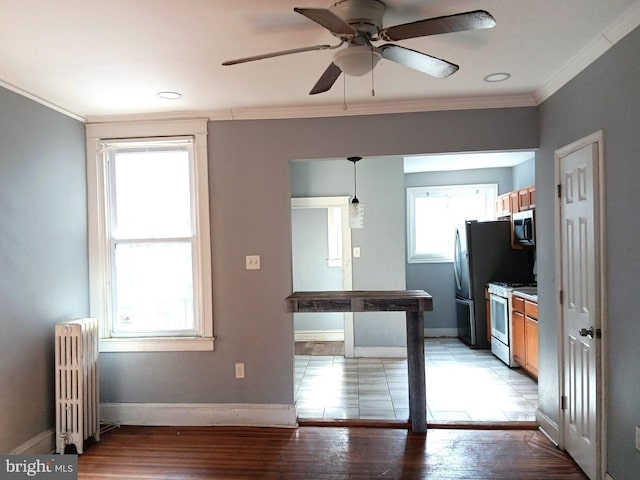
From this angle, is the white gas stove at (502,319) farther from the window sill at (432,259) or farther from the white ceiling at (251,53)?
the white ceiling at (251,53)

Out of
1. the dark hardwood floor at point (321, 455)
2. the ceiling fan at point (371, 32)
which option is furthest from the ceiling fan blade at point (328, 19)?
the dark hardwood floor at point (321, 455)

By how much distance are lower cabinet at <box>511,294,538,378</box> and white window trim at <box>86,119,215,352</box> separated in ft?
9.87

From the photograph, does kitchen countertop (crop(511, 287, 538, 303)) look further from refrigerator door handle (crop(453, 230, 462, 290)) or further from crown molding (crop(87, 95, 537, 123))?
crown molding (crop(87, 95, 537, 123))

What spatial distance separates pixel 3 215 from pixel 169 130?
51.2 inches

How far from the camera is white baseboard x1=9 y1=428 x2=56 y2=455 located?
267 cm

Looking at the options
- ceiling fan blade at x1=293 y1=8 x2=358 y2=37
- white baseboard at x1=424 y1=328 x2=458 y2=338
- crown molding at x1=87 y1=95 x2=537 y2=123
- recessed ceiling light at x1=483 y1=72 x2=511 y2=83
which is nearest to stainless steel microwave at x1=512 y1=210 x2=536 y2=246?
white baseboard at x1=424 y1=328 x2=458 y2=338

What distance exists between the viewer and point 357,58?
175 cm

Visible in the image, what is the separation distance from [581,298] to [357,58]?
1982mm

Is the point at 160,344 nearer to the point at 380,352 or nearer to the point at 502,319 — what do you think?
the point at 380,352

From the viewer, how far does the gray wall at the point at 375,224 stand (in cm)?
507

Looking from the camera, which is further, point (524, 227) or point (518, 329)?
point (524, 227)

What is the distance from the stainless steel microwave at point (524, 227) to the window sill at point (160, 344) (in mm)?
3593

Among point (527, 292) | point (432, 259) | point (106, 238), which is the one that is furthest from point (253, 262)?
point (432, 259)

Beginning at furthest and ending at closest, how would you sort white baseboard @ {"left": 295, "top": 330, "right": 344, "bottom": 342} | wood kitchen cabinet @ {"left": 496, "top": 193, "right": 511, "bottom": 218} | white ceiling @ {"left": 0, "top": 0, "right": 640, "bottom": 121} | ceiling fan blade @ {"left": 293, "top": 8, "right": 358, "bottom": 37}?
white baseboard @ {"left": 295, "top": 330, "right": 344, "bottom": 342}
wood kitchen cabinet @ {"left": 496, "top": 193, "right": 511, "bottom": 218}
white ceiling @ {"left": 0, "top": 0, "right": 640, "bottom": 121}
ceiling fan blade @ {"left": 293, "top": 8, "right": 358, "bottom": 37}
